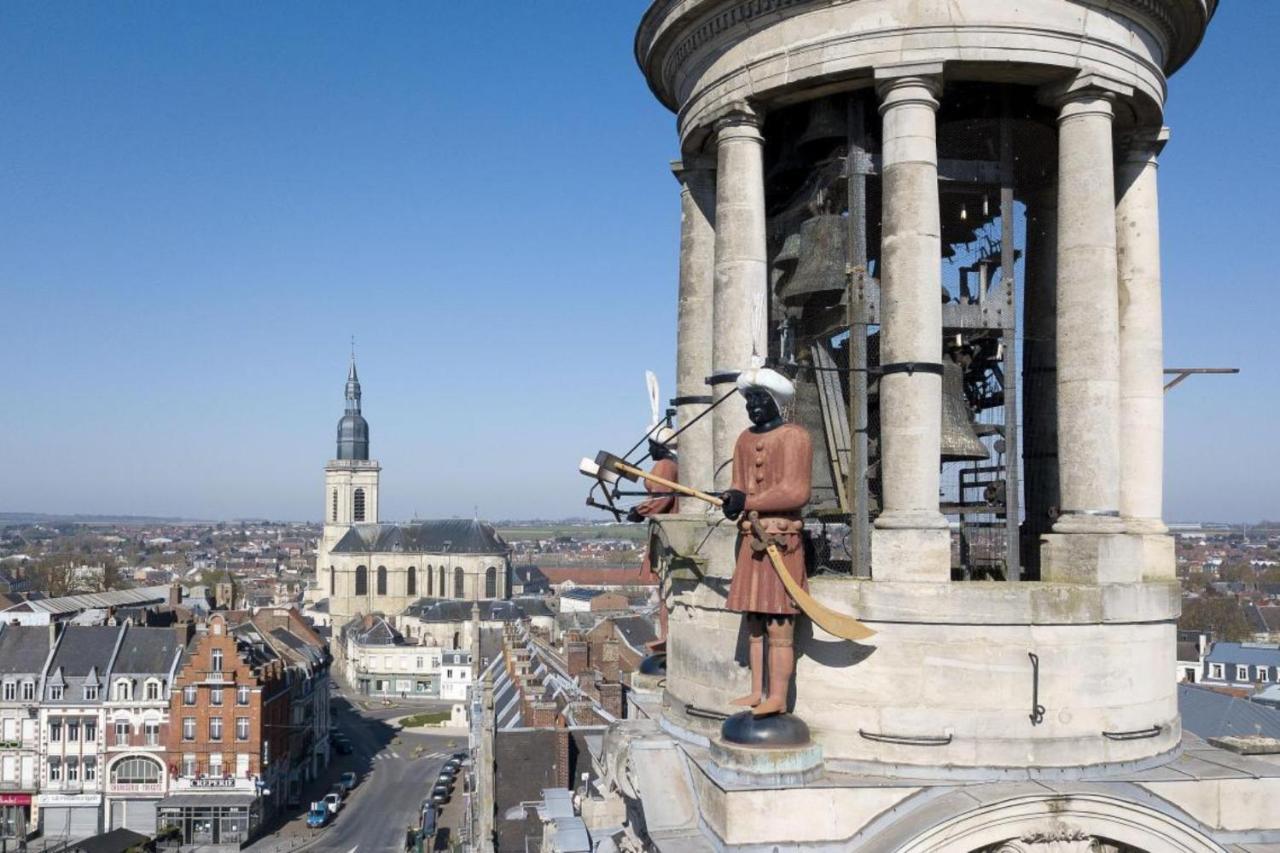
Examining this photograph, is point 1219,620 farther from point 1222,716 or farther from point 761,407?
point 761,407

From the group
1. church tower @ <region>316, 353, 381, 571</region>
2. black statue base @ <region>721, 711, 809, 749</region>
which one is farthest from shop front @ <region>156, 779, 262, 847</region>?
church tower @ <region>316, 353, 381, 571</region>

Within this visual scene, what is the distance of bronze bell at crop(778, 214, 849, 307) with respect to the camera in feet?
45.8

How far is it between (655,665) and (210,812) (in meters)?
63.3

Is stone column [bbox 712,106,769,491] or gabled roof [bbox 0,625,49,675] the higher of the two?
stone column [bbox 712,106,769,491]

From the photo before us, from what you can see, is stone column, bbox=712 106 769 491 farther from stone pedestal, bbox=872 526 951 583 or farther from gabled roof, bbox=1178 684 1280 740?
gabled roof, bbox=1178 684 1280 740

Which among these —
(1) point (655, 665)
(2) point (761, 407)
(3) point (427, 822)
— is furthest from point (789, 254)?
(3) point (427, 822)

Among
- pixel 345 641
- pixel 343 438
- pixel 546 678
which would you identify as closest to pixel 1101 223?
pixel 546 678

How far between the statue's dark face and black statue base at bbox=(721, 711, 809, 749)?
304 cm

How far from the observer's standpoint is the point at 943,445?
45.1ft

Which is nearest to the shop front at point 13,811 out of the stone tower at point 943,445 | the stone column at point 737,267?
the stone tower at point 943,445

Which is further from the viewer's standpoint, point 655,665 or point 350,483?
point 350,483

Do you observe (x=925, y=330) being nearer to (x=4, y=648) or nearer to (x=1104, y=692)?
(x=1104, y=692)

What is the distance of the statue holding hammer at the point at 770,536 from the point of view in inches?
454

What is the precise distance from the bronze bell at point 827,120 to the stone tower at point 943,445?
4 cm
